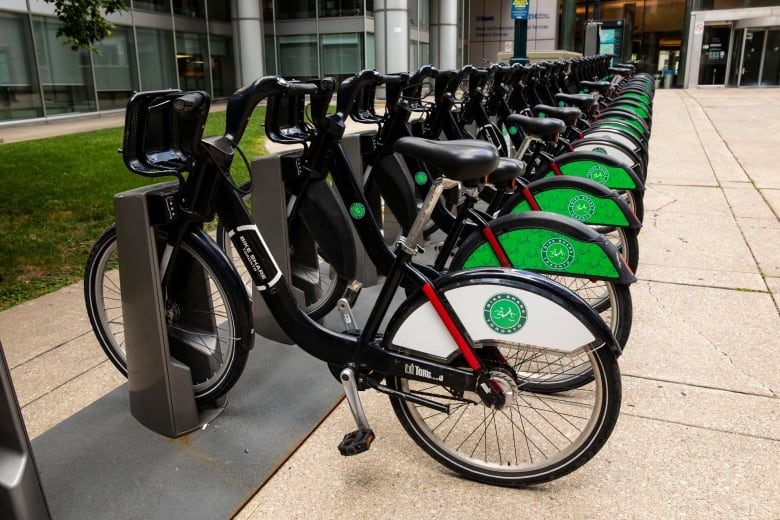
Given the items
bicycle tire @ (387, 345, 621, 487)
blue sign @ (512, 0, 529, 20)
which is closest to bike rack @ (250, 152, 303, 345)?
bicycle tire @ (387, 345, 621, 487)

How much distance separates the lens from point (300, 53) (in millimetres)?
24578

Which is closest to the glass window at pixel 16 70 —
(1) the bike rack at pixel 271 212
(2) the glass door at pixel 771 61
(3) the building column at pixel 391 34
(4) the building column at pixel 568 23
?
(3) the building column at pixel 391 34

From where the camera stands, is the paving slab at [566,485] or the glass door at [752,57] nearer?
the paving slab at [566,485]

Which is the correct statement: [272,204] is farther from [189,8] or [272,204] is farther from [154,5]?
[189,8]

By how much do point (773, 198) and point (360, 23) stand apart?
62.3ft

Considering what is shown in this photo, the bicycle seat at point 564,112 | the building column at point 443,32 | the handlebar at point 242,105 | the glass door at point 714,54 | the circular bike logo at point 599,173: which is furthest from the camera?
the building column at point 443,32

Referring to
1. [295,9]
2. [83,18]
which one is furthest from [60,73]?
[83,18]

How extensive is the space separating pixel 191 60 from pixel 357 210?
66.4 ft

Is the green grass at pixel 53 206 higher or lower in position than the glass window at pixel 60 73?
lower

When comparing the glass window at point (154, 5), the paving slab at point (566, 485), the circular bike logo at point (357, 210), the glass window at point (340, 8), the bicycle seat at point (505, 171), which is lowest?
the paving slab at point (566, 485)

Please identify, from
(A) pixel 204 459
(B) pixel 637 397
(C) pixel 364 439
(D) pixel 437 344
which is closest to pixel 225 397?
(A) pixel 204 459

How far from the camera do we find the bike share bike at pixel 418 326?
87.4 inches

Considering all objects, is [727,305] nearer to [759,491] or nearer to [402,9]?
[759,491]

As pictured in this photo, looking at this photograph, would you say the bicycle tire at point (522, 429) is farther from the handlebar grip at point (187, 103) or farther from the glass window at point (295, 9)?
the glass window at point (295, 9)
